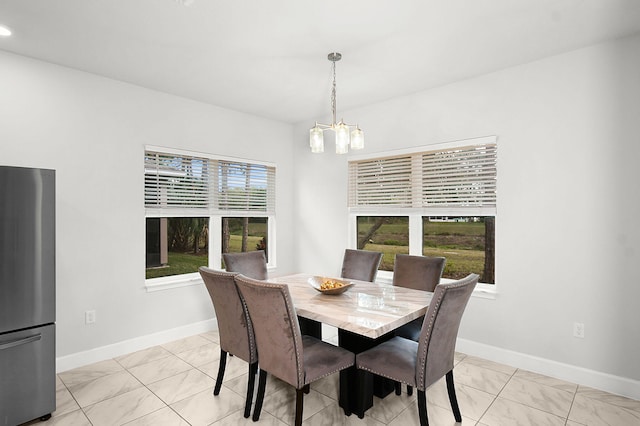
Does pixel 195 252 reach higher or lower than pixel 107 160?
lower

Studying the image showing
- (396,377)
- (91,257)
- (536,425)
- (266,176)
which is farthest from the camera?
(266,176)

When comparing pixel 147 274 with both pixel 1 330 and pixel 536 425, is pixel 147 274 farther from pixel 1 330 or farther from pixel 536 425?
pixel 536 425

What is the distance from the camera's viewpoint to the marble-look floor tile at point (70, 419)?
90.7 inches

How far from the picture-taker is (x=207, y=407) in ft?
8.13

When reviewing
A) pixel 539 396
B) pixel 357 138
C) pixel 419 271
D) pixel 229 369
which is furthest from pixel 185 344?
pixel 539 396

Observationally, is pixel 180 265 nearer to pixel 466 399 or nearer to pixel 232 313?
pixel 232 313

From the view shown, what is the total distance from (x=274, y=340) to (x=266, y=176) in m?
3.04

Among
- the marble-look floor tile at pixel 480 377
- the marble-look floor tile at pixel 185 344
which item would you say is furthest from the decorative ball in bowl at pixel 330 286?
the marble-look floor tile at pixel 185 344

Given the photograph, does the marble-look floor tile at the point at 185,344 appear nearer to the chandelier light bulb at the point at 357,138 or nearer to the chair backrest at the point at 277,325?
the chair backrest at the point at 277,325

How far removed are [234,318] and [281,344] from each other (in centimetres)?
49

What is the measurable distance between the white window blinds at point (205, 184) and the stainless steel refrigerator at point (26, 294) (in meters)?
1.34

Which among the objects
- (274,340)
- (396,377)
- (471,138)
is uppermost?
(471,138)

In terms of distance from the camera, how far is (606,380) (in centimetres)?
270

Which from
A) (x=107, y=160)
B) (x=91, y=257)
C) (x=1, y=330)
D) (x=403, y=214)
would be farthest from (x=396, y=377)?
(x=107, y=160)
